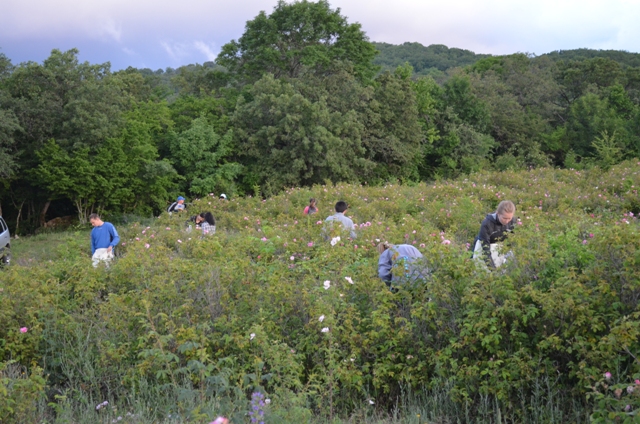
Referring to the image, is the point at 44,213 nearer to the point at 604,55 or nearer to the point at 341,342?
the point at 341,342

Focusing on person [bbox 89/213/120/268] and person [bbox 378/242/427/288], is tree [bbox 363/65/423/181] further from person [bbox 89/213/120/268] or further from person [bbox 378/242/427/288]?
person [bbox 378/242/427/288]

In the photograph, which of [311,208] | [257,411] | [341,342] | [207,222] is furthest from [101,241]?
[257,411]

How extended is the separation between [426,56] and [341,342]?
89364mm

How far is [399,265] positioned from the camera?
540cm

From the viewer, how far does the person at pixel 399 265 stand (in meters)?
5.36

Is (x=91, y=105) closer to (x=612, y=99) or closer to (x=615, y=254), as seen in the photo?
(x=615, y=254)

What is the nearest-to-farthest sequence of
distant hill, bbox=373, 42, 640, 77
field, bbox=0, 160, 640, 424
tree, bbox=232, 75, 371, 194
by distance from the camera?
field, bbox=0, 160, 640, 424 < tree, bbox=232, 75, 371, 194 < distant hill, bbox=373, 42, 640, 77

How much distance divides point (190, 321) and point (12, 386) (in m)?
1.54

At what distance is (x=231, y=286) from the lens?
6156mm

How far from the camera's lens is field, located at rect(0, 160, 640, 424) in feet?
13.2

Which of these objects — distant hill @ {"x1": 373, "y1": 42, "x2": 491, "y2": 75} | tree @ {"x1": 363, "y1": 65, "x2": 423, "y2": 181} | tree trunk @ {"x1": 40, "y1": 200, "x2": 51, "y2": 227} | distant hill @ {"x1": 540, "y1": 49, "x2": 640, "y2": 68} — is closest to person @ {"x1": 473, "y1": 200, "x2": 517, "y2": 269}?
tree @ {"x1": 363, "y1": 65, "x2": 423, "y2": 181}

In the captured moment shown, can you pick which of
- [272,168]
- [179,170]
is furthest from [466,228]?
[179,170]

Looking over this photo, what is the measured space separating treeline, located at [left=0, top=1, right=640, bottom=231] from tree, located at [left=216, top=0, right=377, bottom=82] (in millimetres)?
80

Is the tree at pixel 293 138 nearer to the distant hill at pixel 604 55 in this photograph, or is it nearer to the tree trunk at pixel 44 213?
the tree trunk at pixel 44 213
